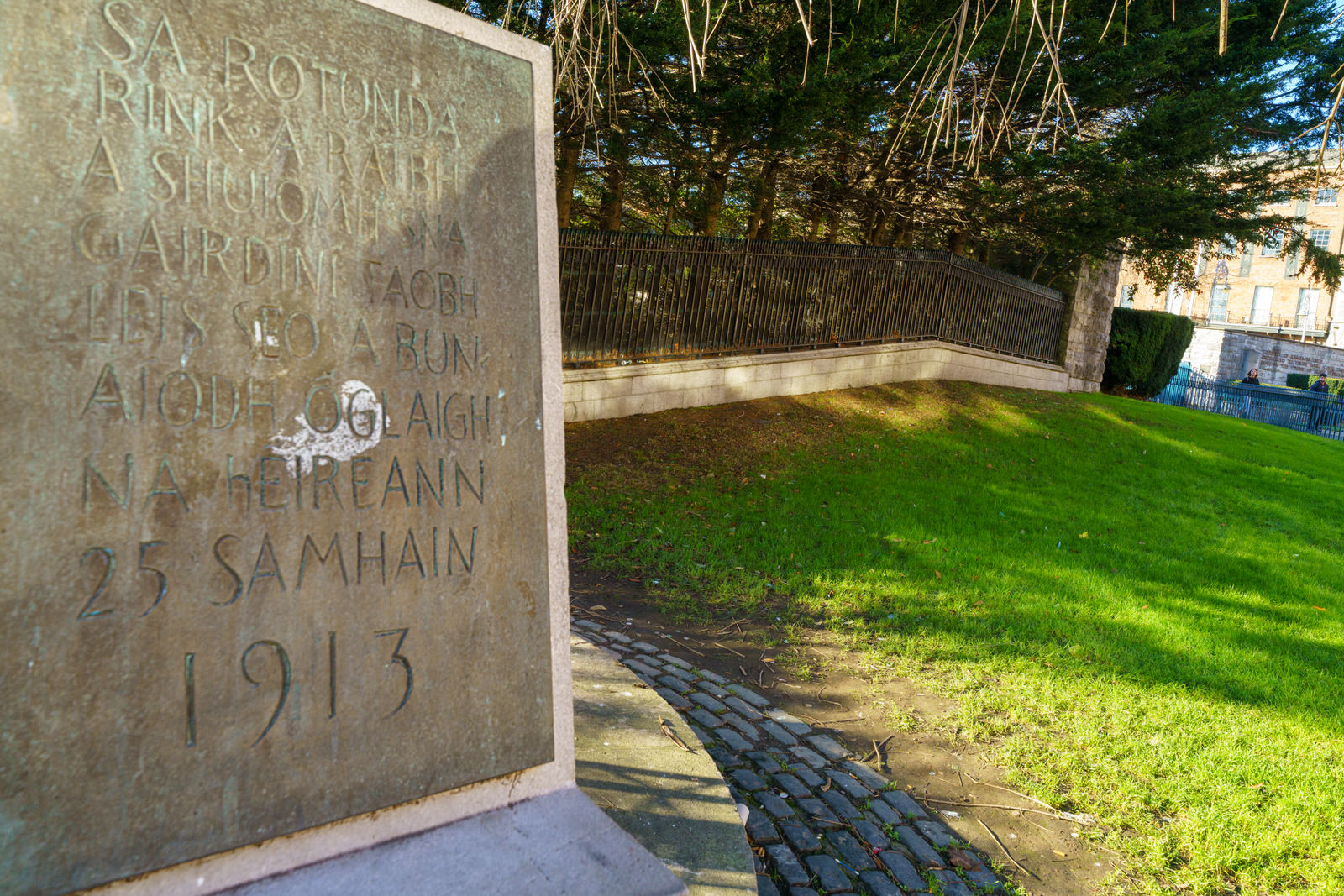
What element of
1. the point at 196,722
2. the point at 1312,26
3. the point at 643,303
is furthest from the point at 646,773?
the point at 1312,26

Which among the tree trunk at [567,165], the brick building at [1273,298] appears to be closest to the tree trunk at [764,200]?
the tree trunk at [567,165]

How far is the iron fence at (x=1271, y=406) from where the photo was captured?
71.5 ft

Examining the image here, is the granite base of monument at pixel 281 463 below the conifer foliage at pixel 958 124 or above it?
below

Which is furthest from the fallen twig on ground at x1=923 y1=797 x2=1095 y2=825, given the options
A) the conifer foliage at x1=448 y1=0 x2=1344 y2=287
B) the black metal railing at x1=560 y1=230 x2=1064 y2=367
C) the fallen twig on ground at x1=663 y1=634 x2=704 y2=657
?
the black metal railing at x1=560 y1=230 x2=1064 y2=367

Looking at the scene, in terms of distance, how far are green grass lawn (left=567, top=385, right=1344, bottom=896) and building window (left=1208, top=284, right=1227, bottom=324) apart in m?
43.9

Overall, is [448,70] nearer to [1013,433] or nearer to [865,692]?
[865,692]

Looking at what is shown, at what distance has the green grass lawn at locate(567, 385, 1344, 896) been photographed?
3.68 m

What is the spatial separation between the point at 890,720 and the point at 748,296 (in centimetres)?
801

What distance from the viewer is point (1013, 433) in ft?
37.8

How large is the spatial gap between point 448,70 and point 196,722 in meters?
1.89

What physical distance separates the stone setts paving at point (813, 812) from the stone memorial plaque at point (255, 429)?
1.18 meters

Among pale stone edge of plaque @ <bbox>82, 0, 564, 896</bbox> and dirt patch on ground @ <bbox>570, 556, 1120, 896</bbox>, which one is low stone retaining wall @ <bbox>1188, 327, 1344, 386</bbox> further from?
pale stone edge of plaque @ <bbox>82, 0, 564, 896</bbox>

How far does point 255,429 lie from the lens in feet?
6.65

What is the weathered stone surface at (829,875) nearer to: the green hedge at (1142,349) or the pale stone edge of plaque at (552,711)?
the pale stone edge of plaque at (552,711)
